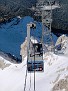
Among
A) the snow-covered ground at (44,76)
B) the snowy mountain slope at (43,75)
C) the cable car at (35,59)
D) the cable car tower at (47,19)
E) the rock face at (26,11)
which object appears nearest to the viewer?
the cable car at (35,59)

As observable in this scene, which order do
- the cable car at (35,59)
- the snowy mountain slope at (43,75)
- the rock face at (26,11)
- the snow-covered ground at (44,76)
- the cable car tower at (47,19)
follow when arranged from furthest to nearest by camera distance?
the rock face at (26,11) → the cable car tower at (47,19) → the snowy mountain slope at (43,75) → the snow-covered ground at (44,76) → the cable car at (35,59)

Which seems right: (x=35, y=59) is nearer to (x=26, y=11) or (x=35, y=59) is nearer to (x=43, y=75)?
(x=43, y=75)

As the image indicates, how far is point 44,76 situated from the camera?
3162 cm

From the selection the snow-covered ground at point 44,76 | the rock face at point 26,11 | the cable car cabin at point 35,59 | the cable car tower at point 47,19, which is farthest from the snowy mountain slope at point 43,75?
the rock face at point 26,11

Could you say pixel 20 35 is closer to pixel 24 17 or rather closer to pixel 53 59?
pixel 24 17

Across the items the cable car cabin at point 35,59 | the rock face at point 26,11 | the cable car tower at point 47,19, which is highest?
the cable car cabin at point 35,59

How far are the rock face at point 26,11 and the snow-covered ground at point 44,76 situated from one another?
62.0 ft

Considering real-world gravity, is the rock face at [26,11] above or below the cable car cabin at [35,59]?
below

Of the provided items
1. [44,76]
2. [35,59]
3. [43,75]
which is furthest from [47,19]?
[35,59]

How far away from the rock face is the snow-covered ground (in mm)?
18897

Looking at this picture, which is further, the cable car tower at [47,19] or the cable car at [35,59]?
the cable car tower at [47,19]

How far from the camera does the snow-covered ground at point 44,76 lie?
89.9 ft

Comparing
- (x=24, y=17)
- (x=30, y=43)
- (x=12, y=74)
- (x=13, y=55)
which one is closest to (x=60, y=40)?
(x=13, y=55)

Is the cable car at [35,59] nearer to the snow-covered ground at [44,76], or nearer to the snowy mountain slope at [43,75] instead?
the snow-covered ground at [44,76]
